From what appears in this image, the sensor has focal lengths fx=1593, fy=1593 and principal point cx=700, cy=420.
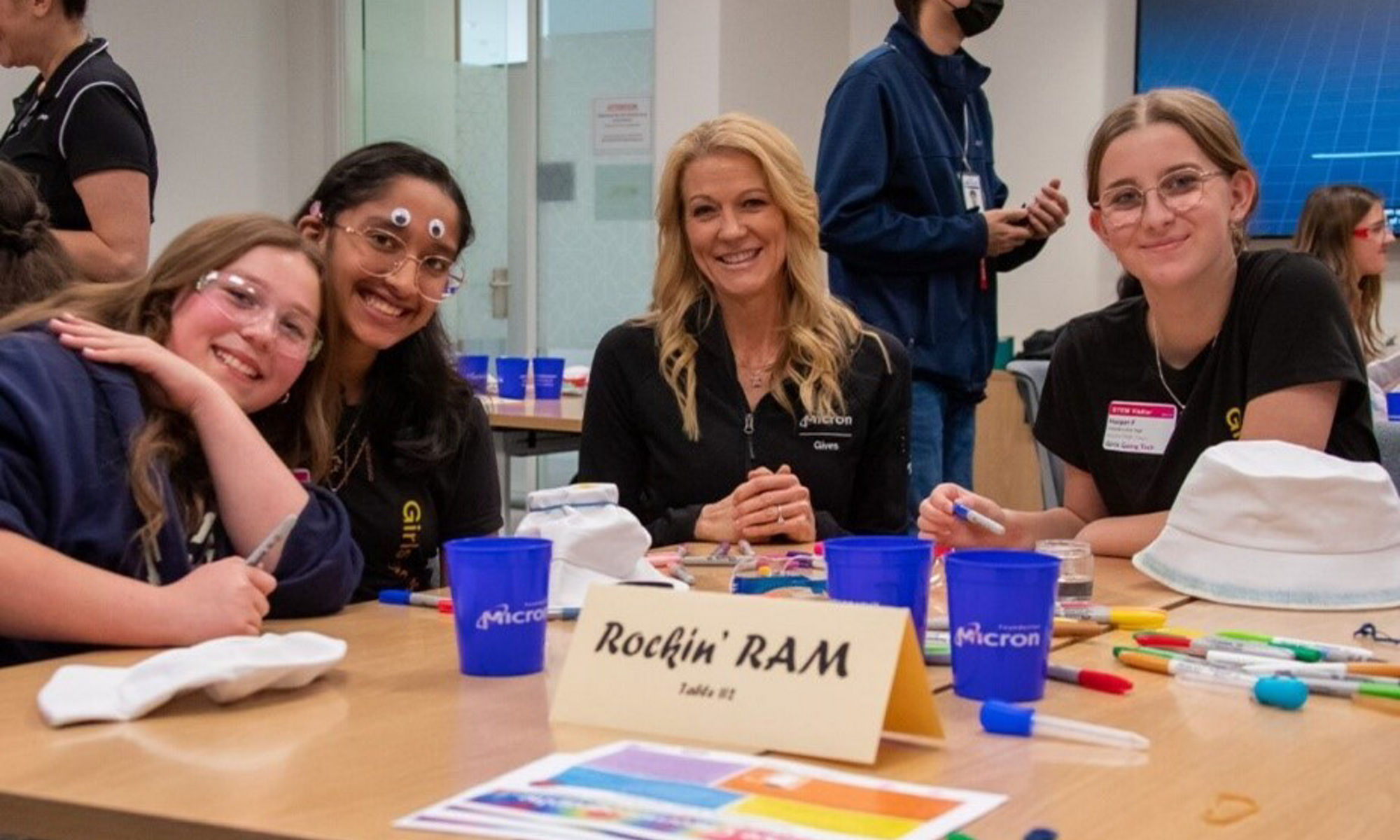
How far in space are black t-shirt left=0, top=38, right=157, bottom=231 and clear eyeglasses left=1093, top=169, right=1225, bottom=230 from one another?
193 centimetres

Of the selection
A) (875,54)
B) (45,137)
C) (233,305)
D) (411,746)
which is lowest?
(411,746)

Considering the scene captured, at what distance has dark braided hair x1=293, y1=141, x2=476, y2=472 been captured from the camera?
249 cm

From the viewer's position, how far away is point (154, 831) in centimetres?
109

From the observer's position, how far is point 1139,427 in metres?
2.57

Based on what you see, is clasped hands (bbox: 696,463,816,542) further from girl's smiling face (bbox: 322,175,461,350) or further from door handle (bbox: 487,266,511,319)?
door handle (bbox: 487,266,511,319)

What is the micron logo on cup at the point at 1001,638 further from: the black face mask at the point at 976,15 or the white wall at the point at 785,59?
the white wall at the point at 785,59

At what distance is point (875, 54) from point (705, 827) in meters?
2.77

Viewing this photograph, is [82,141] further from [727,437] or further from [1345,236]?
[1345,236]

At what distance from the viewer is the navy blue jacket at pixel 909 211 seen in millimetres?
3510

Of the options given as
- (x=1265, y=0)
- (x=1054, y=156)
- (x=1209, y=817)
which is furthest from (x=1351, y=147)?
(x=1209, y=817)

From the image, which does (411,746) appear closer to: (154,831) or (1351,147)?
(154,831)

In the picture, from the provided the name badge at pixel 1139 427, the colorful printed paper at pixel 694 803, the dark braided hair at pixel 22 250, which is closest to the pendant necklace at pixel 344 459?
the dark braided hair at pixel 22 250

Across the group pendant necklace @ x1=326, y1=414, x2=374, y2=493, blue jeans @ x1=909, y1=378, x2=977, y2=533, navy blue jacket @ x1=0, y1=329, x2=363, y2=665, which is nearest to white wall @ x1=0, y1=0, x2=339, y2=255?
blue jeans @ x1=909, y1=378, x2=977, y2=533

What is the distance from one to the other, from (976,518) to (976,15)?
1.85 meters
